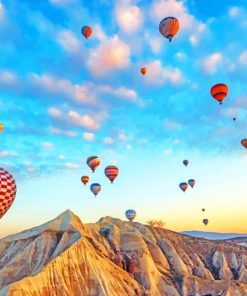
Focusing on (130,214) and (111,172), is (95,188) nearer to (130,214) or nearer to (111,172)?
(111,172)

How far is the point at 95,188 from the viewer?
2516 inches

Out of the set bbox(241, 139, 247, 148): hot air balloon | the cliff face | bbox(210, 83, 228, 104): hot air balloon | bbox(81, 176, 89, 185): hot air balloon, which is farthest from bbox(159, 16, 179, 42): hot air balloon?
the cliff face

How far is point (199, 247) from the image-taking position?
305 ft

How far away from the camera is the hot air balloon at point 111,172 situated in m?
58.6

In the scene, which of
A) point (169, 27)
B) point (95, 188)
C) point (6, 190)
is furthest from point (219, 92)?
point (95, 188)

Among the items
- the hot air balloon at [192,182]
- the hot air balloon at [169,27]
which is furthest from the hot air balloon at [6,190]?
the hot air balloon at [192,182]

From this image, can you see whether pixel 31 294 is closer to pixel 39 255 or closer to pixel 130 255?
pixel 39 255

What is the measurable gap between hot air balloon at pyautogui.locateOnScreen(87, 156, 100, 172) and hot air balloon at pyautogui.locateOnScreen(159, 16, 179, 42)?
21673mm

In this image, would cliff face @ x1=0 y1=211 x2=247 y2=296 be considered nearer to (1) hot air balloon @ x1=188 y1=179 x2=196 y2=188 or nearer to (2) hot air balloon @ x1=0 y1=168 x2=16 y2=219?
(1) hot air balloon @ x1=188 y1=179 x2=196 y2=188

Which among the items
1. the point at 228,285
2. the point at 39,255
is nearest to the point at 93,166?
the point at 39,255

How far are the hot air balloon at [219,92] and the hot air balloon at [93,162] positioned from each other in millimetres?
20048

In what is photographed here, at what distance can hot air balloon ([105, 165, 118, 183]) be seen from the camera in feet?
192

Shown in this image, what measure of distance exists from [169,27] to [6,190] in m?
21.9

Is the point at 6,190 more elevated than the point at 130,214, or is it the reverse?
the point at 130,214
